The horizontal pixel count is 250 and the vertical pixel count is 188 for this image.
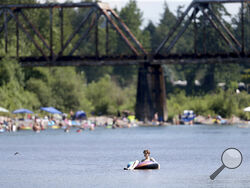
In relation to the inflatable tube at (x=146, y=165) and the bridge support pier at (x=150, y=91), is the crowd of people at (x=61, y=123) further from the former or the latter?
the inflatable tube at (x=146, y=165)

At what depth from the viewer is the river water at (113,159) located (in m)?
52.5

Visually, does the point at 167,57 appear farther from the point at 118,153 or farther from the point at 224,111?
the point at 118,153

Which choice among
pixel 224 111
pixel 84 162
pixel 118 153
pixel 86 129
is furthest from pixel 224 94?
pixel 84 162

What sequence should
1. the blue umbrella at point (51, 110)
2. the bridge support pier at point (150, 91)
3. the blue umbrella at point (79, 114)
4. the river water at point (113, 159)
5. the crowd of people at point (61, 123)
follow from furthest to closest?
1. the blue umbrella at point (79, 114)
2. the blue umbrella at point (51, 110)
3. the bridge support pier at point (150, 91)
4. the crowd of people at point (61, 123)
5. the river water at point (113, 159)

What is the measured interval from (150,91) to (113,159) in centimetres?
6498

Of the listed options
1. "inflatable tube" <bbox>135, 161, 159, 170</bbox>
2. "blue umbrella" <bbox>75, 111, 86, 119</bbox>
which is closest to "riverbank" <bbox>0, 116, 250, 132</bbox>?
"blue umbrella" <bbox>75, 111, 86, 119</bbox>

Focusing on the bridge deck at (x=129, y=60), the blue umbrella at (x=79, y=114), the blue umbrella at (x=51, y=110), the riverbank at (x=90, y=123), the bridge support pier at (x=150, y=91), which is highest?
the bridge deck at (x=129, y=60)

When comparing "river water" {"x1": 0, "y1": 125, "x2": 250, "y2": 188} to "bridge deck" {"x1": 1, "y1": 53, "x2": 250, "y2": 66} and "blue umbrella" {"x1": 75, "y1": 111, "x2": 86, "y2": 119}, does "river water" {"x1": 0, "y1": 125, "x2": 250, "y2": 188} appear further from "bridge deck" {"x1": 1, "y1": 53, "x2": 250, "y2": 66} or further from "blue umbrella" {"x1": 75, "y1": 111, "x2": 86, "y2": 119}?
"blue umbrella" {"x1": 75, "y1": 111, "x2": 86, "y2": 119}

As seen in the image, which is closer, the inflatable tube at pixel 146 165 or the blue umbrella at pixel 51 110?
the inflatable tube at pixel 146 165

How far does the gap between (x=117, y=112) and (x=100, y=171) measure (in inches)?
3708

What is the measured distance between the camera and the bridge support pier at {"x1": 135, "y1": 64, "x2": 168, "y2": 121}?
136 metres

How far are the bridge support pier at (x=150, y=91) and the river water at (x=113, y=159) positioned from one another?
54.0 feet

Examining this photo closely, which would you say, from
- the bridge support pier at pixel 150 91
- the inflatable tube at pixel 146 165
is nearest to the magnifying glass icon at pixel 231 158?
the inflatable tube at pixel 146 165

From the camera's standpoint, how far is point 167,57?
135125 mm
